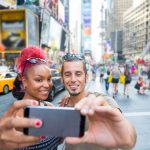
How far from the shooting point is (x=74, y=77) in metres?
2.29

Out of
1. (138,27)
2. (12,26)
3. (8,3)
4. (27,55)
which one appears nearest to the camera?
(27,55)

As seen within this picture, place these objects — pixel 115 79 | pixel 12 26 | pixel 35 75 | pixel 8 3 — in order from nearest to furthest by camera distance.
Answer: pixel 35 75 < pixel 115 79 < pixel 12 26 < pixel 8 3

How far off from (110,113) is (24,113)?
0.97ft

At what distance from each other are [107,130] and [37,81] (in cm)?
95

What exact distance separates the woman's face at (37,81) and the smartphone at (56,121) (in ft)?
2.92

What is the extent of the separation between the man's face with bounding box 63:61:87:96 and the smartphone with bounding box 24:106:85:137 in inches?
43.4

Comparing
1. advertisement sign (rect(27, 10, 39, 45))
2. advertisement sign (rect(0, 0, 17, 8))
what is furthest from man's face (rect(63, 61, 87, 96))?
advertisement sign (rect(0, 0, 17, 8))

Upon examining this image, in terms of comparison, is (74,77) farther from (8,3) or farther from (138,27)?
(138,27)

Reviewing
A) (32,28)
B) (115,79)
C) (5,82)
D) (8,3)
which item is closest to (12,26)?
(8,3)

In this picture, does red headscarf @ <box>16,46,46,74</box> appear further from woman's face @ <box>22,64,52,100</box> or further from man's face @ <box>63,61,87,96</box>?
man's face @ <box>63,61,87,96</box>

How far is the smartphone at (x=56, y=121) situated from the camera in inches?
46.0

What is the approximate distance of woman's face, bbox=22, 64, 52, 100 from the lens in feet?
A: 6.77

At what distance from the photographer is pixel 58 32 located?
66938mm

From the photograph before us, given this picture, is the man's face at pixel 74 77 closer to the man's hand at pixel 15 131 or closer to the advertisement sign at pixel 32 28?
the man's hand at pixel 15 131
